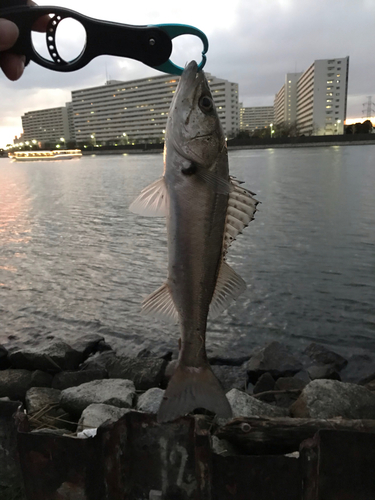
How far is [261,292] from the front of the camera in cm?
1331

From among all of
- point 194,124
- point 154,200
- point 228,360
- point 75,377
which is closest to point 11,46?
point 194,124

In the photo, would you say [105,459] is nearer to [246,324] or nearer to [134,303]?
[246,324]

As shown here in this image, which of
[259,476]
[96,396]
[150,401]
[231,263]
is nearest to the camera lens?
[259,476]

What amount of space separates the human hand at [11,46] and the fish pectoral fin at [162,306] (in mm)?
2401

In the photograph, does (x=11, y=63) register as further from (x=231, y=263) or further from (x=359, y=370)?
(x=231, y=263)

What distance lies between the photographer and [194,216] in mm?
3154

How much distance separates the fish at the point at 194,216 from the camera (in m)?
3.15

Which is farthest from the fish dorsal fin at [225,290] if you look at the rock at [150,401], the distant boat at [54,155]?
the distant boat at [54,155]

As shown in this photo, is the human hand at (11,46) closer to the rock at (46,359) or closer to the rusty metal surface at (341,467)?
the rusty metal surface at (341,467)

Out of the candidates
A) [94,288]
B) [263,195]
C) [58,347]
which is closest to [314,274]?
[94,288]

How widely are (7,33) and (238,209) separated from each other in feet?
7.97

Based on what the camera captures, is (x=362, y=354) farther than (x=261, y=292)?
No

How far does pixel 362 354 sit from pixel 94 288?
910cm

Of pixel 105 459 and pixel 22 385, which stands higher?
pixel 105 459
